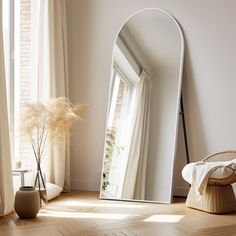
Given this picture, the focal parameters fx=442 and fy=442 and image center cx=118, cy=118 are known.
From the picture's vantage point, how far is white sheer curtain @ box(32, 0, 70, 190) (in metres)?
4.27

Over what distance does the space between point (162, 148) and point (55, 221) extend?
1.34 meters

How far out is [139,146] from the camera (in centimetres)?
420

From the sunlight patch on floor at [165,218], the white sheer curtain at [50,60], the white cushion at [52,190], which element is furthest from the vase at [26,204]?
the white sheer curtain at [50,60]

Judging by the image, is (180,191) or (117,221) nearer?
(117,221)

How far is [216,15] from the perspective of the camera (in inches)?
166

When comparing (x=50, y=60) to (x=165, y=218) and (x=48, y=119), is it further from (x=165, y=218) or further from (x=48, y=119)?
(x=165, y=218)

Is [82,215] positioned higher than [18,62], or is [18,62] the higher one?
[18,62]

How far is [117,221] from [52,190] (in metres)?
1.02

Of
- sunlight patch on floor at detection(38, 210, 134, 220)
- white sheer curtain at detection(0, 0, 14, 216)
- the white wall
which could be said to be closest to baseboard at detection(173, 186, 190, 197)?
the white wall

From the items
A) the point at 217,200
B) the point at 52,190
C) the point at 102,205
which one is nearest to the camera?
the point at 217,200

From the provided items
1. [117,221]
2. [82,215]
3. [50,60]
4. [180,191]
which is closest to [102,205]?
[82,215]

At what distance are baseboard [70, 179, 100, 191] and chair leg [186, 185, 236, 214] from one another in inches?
50.5

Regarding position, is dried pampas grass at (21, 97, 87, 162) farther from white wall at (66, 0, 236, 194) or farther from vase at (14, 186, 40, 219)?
white wall at (66, 0, 236, 194)

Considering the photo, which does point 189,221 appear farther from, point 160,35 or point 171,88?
point 160,35
